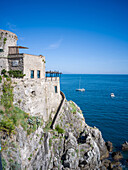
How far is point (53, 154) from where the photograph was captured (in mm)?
27016

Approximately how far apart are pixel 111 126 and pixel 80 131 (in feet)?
66.5

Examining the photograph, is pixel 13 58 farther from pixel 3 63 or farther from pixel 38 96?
pixel 38 96

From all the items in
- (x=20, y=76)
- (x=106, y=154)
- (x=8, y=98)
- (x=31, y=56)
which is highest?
(x=31, y=56)

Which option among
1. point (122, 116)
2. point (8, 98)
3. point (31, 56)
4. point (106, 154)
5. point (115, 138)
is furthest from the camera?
point (122, 116)

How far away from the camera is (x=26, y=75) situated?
2742 centimetres

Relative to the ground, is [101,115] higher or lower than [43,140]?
lower

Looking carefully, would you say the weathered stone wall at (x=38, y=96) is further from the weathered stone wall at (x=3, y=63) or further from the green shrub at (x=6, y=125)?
the weathered stone wall at (x=3, y=63)

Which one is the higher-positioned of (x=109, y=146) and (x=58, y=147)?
(x=58, y=147)

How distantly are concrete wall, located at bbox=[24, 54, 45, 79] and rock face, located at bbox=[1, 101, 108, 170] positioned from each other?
1196 centimetres

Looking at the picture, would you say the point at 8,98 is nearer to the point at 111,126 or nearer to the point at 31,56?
the point at 31,56

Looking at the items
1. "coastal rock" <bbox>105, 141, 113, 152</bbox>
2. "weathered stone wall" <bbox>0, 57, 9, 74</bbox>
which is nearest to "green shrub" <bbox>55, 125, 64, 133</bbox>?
"coastal rock" <bbox>105, 141, 113, 152</bbox>

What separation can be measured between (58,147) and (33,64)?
19.8 metres

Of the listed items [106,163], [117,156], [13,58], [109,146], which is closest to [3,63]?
[13,58]

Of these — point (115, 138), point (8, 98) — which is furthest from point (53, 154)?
point (115, 138)
